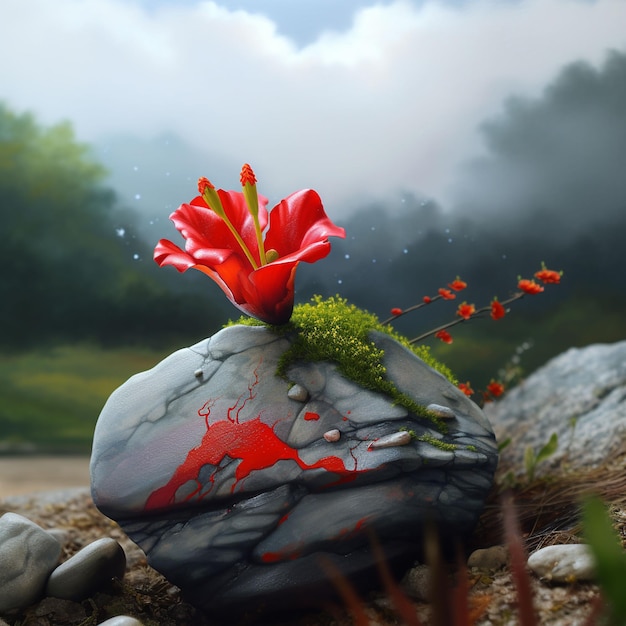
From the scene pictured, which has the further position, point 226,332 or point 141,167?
point 141,167

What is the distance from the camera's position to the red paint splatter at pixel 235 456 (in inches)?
71.7

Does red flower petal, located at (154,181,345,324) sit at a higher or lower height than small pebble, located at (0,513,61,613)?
higher

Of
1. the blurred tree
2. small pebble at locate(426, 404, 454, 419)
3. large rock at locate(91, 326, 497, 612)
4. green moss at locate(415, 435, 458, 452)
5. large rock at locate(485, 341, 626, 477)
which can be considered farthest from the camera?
the blurred tree

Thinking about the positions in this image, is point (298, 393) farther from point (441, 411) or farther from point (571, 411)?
point (571, 411)

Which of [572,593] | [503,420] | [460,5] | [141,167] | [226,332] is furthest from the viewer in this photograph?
[141,167]

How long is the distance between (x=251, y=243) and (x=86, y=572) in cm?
118

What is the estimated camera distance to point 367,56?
441cm

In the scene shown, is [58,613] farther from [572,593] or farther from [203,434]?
[572,593]

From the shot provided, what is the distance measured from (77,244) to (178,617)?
3348 mm

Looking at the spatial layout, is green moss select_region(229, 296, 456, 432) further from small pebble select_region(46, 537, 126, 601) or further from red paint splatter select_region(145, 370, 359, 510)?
small pebble select_region(46, 537, 126, 601)

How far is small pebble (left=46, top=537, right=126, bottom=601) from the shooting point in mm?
2043

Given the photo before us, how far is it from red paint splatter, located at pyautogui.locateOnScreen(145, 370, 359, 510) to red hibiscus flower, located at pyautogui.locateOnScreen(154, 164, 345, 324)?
1.28 ft

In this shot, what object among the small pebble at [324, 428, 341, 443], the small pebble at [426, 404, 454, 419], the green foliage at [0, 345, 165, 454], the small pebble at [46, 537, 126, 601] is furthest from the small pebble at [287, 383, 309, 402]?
the green foliage at [0, 345, 165, 454]

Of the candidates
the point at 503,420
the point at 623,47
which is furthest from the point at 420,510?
the point at 623,47
